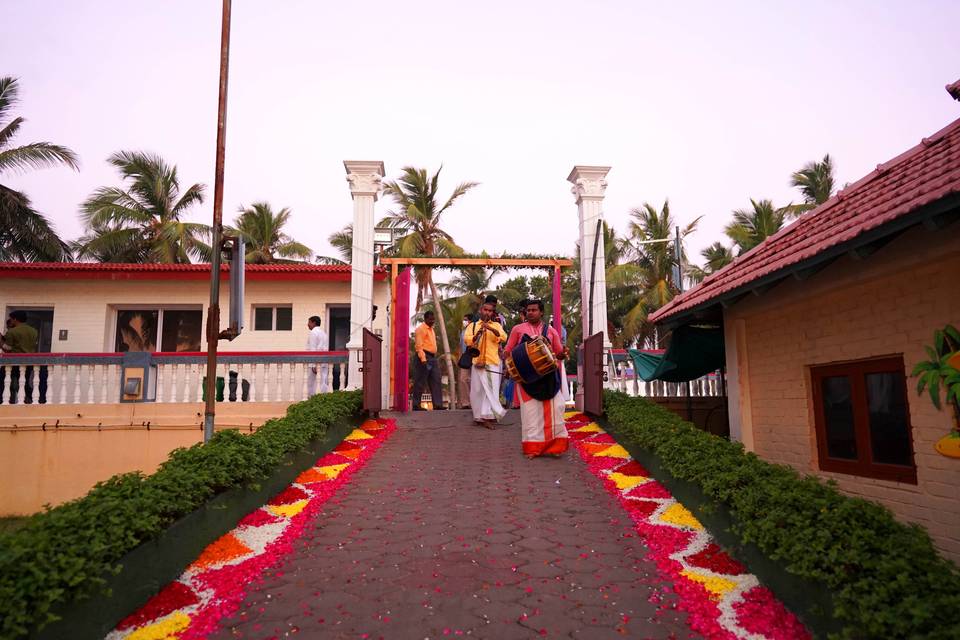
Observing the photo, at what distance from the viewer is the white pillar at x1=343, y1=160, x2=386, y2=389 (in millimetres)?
11305

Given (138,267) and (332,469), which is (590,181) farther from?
(138,267)

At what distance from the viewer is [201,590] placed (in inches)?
168

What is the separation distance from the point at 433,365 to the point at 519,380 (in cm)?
436

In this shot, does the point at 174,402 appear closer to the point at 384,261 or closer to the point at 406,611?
the point at 384,261

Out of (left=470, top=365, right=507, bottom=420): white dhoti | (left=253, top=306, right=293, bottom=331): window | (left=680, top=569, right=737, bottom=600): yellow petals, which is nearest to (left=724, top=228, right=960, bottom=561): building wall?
(left=680, top=569, right=737, bottom=600): yellow petals

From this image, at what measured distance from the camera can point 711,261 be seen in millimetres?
31484

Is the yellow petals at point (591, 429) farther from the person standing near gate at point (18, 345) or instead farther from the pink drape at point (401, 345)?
the person standing near gate at point (18, 345)

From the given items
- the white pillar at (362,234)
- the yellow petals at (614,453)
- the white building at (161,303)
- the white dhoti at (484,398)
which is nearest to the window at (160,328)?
the white building at (161,303)

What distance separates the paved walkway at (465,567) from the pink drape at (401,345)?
433 centimetres

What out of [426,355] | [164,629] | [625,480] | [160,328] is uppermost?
[160,328]

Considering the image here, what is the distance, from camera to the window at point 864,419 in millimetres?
5324

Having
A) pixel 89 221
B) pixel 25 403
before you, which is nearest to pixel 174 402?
pixel 25 403

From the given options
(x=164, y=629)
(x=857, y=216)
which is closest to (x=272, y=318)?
(x=164, y=629)

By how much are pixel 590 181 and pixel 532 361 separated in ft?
16.6
